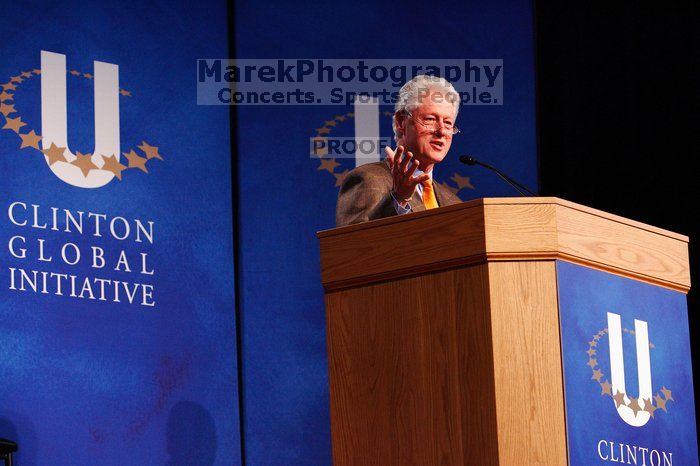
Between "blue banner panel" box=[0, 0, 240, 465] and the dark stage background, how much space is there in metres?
1.47

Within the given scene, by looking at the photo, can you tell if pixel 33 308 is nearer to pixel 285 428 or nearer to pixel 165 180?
pixel 165 180

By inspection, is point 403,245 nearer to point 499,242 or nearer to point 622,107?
point 499,242

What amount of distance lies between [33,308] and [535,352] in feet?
6.92

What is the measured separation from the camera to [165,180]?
4602mm

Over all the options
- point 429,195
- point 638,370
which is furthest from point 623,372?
point 429,195

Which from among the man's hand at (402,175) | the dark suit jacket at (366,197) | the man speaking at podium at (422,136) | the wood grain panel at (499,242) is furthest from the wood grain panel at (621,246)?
the man speaking at podium at (422,136)

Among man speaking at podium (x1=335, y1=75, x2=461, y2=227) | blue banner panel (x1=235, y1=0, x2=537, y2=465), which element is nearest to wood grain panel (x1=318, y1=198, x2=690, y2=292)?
man speaking at podium (x1=335, y1=75, x2=461, y2=227)

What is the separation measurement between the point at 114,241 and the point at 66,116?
0.49 m

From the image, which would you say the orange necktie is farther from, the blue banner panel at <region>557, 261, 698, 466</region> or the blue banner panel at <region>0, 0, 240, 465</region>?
the blue banner panel at <region>0, 0, 240, 465</region>

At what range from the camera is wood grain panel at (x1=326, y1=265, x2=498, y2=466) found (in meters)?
2.65

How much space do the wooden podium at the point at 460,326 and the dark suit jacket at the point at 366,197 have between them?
0.30 meters

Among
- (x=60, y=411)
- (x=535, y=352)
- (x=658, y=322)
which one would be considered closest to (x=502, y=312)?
(x=535, y=352)

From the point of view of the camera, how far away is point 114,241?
14.5 feet

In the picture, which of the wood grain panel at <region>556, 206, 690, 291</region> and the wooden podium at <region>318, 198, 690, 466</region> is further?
the wood grain panel at <region>556, 206, 690, 291</region>
